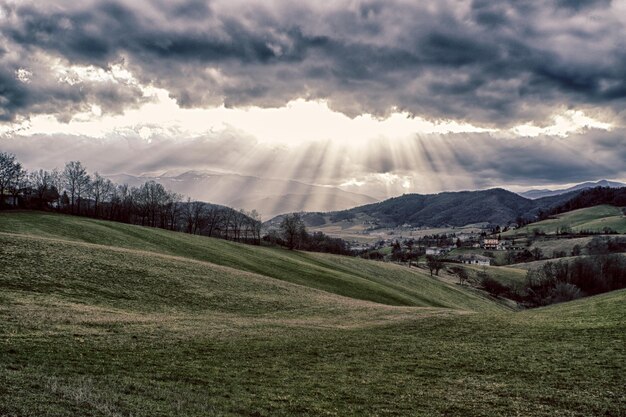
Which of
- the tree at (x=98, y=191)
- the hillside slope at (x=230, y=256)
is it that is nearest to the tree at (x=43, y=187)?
the tree at (x=98, y=191)

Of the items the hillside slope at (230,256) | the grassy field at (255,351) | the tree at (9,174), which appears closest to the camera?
the grassy field at (255,351)

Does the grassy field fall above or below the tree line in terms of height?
below

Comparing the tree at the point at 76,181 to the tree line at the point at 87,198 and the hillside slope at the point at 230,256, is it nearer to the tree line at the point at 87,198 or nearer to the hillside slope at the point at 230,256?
the tree line at the point at 87,198

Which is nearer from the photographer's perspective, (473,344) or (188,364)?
(188,364)

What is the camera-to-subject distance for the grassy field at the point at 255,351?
17125 millimetres

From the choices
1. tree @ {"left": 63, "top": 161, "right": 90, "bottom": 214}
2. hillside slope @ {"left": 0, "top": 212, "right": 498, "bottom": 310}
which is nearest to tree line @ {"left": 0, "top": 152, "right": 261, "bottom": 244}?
tree @ {"left": 63, "top": 161, "right": 90, "bottom": 214}

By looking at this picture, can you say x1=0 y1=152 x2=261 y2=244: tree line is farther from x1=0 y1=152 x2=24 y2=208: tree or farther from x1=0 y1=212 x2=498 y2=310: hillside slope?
x1=0 y1=212 x2=498 y2=310: hillside slope

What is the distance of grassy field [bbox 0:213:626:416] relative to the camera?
56.2 ft

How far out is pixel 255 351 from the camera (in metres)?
27.3

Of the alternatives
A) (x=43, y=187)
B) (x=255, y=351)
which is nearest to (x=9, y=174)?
(x=43, y=187)

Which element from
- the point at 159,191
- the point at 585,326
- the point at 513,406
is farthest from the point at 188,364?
the point at 159,191

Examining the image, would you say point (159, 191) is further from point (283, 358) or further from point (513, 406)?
point (513, 406)

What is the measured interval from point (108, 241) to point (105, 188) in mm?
94232

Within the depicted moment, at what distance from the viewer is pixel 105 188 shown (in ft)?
516
